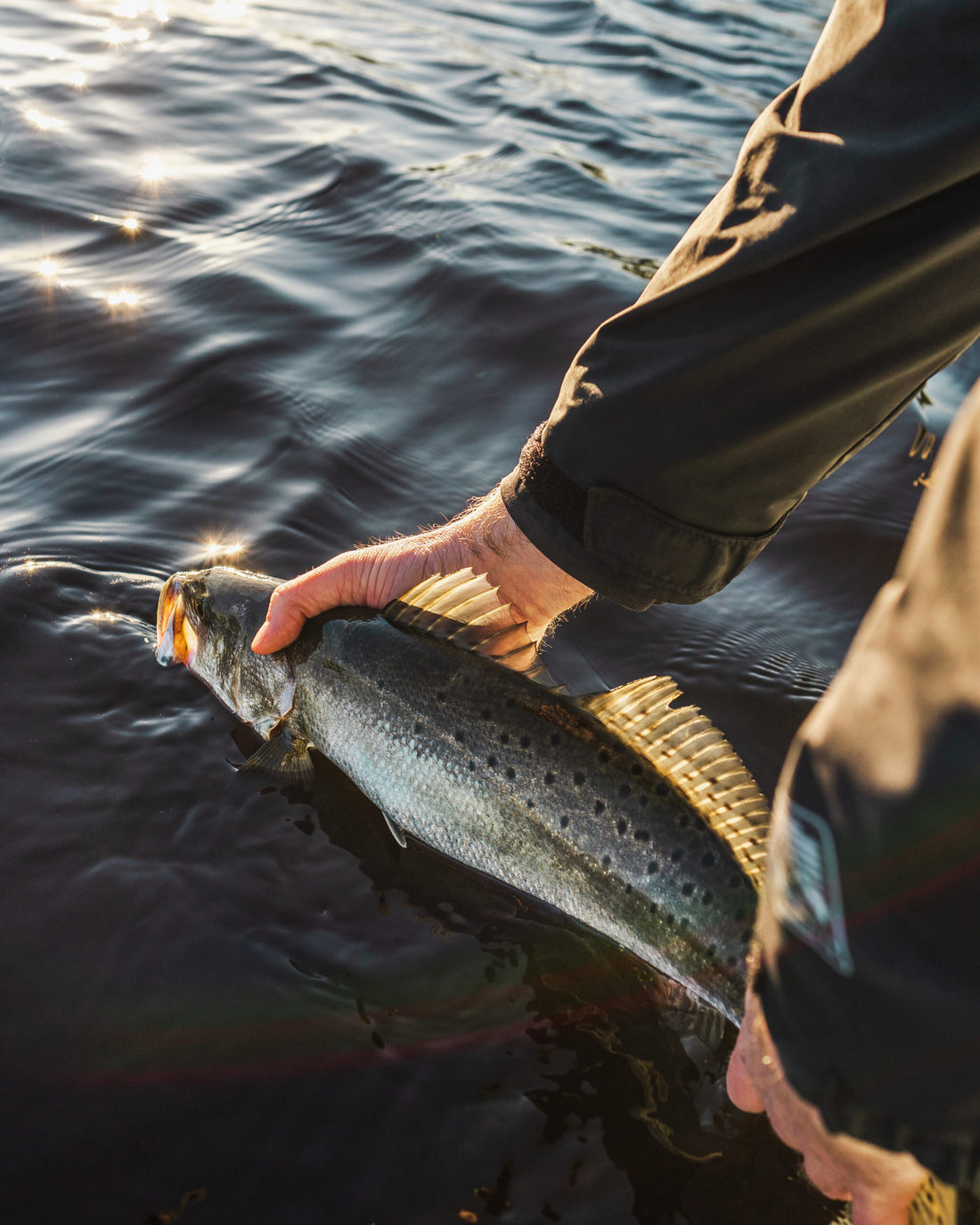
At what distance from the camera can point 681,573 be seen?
297 centimetres

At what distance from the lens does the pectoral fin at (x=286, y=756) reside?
3.78 m

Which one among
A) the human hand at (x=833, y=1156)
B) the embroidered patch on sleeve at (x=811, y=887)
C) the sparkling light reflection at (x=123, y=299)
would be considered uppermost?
the embroidered patch on sleeve at (x=811, y=887)

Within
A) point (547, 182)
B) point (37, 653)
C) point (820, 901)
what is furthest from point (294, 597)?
point (547, 182)

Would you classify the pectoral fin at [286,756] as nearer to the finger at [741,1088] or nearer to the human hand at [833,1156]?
the finger at [741,1088]

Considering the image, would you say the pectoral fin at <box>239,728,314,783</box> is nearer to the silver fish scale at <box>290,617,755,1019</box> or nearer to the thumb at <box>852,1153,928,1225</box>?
the silver fish scale at <box>290,617,755,1019</box>

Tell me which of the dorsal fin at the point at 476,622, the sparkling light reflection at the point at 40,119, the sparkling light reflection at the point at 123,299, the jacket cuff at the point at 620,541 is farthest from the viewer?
the sparkling light reflection at the point at 40,119

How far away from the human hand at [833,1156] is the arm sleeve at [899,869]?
0.73 ft

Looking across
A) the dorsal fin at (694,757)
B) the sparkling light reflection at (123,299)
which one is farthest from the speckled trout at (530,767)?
the sparkling light reflection at (123,299)

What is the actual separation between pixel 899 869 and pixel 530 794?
2.03 meters

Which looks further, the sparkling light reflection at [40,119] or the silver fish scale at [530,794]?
the sparkling light reflection at [40,119]

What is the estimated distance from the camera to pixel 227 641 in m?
3.97

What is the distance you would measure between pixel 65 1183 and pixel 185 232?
23.1 feet

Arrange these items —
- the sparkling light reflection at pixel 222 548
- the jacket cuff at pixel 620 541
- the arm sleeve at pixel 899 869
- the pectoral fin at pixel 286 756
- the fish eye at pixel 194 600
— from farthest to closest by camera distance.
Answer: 1. the sparkling light reflection at pixel 222 548
2. the fish eye at pixel 194 600
3. the pectoral fin at pixel 286 756
4. the jacket cuff at pixel 620 541
5. the arm sleeve at pixel 899 869

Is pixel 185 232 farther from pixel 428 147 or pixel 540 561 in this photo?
pixel 540 561
